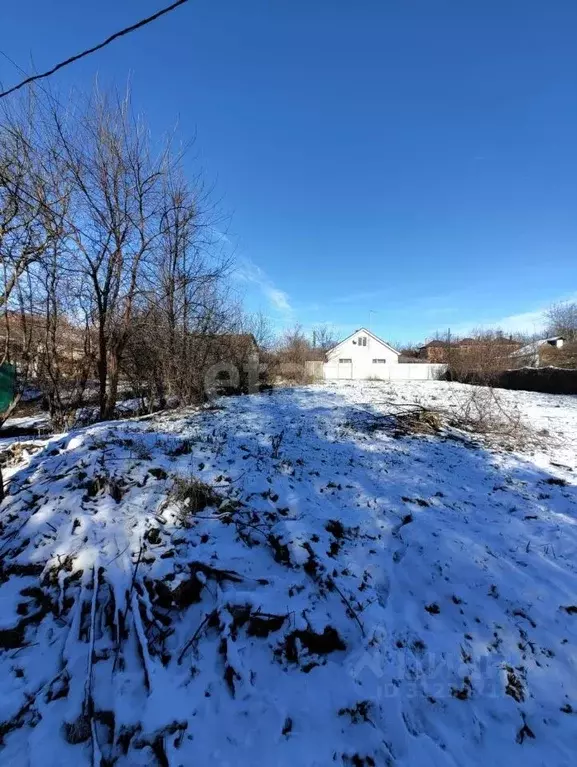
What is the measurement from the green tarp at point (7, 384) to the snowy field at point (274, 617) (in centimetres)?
454

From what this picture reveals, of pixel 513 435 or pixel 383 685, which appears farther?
pixel 513 435

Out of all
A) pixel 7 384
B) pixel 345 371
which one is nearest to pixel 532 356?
pixel 345 371

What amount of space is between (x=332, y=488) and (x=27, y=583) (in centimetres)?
291

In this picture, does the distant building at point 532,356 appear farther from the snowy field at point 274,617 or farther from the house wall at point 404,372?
the snowy field at point 274,617

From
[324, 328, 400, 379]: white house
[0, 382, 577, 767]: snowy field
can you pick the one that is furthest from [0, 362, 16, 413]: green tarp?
[324, 328, 400, 379]: white house

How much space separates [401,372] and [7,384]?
27771mm

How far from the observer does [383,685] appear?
2.10m

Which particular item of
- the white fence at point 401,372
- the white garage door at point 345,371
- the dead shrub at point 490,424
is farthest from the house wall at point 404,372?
the dead shrub at point 490,424

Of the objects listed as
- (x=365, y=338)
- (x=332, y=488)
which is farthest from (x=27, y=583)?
(x=365, y=338)

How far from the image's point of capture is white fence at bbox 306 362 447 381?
92.1ft

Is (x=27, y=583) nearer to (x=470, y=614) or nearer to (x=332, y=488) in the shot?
(x=332, y=488)

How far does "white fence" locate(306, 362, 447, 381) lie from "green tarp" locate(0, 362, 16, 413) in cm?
1868

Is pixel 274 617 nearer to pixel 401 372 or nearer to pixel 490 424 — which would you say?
pixel 490 424

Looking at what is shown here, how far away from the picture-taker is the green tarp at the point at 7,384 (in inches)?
308
